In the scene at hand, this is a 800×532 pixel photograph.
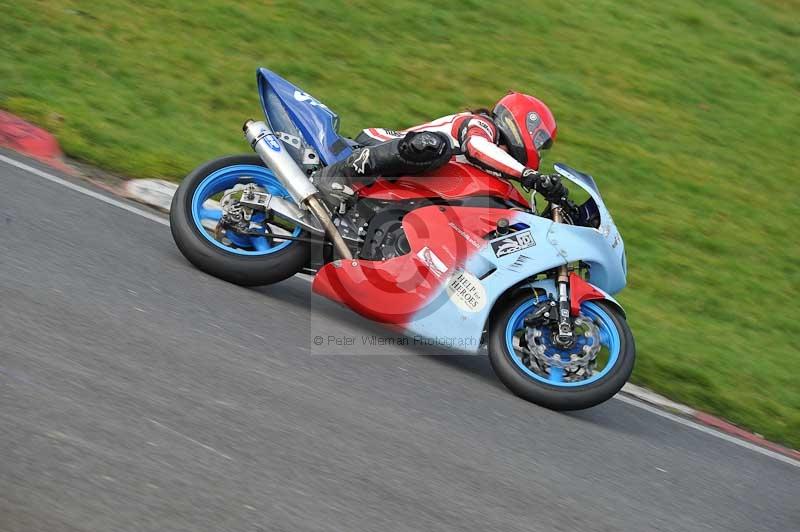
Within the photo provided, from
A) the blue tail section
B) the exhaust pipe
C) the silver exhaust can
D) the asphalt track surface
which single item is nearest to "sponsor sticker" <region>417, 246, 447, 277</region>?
the exhaust pipe

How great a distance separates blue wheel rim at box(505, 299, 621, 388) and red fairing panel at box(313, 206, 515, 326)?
0.46m

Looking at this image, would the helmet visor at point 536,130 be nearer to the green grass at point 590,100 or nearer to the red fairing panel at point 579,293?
the red fairing panel at point 579,293

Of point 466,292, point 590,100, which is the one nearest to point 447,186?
point 466,292

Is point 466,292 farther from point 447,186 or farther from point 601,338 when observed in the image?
point 601,338

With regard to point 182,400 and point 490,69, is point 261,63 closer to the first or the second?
point 490,69

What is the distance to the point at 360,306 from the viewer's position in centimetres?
648

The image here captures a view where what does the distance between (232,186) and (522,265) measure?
6.48 ft

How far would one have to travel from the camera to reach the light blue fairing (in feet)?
20.4

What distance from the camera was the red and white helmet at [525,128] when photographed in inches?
255

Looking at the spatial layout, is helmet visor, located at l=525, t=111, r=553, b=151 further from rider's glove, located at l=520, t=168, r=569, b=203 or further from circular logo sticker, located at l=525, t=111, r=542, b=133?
rider's glove, located at l=520, t=168, r=569, b=203

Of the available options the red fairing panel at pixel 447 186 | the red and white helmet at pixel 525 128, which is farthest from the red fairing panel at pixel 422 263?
the red and white helmet at pixel 525 128

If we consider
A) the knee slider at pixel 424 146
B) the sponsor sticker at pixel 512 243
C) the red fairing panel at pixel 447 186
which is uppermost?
the knee slider at pixel 424 146

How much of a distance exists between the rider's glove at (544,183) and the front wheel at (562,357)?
0.62 m

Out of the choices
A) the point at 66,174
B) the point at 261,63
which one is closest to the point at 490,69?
the point at 261,63
